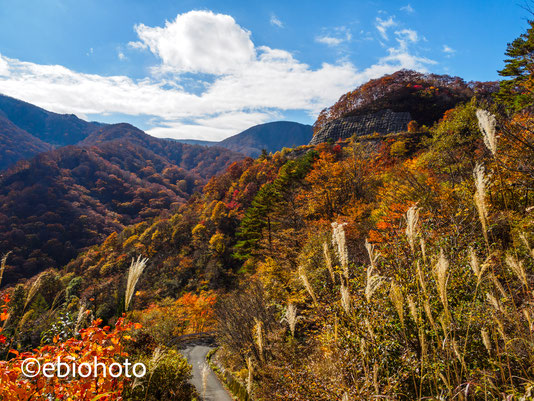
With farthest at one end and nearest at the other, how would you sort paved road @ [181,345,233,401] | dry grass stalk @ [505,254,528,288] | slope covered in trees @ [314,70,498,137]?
slope covered in trees @ [314,70,498,137] → paved road @ [181,345,233,401] → dry grass stalk @ [505,254,528,288]

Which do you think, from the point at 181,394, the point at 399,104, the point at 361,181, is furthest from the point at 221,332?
the point at 399,104

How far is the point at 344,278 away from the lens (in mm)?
9461

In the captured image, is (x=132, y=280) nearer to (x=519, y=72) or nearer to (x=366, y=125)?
(x=519, y=72)

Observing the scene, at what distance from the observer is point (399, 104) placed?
201 feet

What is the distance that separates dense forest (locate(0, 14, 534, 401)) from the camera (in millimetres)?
3004

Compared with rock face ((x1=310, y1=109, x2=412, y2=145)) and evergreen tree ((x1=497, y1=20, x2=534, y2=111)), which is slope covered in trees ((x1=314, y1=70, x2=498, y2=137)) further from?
evergreen tree ((x1=497, y1=20, x2=534, y2=111))

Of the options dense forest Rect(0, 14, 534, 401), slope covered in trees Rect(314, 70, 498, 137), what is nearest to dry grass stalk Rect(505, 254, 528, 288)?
dense forest Rect(0, 14, 534, 401)

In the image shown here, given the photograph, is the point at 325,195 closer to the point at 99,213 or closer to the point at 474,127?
the point at 474,127

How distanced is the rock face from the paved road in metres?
52.1

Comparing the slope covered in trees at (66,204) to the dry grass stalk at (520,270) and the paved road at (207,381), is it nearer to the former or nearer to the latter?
the paved road at (207,381)

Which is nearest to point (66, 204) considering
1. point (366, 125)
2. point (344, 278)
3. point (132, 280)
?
point (366, 125)

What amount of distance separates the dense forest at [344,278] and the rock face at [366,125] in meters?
5.59

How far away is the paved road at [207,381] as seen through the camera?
13.8m

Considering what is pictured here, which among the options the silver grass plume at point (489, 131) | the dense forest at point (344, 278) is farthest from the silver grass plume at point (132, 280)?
the silver grass plume at point (489, 131)
